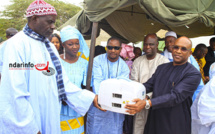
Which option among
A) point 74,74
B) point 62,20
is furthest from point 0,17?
point 74,74

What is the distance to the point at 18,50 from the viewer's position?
1419 millimetres

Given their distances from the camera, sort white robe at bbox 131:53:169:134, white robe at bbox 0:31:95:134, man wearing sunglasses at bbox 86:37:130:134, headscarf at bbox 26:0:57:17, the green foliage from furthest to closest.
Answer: the green foliage
white robe at bbox 131:53:169:134
man wearing sunglasses at bbox 86:37:130:134
headscarf at bbox 26:0:57:17
white robe at bbox 0:31:95:134

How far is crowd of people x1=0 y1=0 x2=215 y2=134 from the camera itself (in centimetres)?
138

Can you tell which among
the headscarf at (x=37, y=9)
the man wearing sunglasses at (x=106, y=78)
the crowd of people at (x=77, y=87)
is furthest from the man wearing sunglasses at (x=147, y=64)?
the headscarf at (x=37, y=9)

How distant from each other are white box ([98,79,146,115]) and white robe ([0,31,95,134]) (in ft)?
2.22

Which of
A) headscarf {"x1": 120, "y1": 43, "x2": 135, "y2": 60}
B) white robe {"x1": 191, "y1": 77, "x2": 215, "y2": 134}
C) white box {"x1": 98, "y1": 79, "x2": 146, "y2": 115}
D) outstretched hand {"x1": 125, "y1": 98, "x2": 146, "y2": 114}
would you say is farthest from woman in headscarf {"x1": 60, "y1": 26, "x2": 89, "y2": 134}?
headscarf {"x1": 120, "y1": 43, "x2": 135, "y2": 60}

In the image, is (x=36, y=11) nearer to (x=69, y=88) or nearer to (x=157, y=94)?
(x=69, y=88)

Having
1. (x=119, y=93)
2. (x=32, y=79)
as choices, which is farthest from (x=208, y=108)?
(x=32, y=79)

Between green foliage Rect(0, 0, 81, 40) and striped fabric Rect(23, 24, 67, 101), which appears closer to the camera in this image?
striped fabric Rect(23, 24, 67, 101)

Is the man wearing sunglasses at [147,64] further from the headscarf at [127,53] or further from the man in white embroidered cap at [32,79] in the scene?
the man in white embroidered cap at [32,79]

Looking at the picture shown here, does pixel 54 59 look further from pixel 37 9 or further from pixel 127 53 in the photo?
pixel 127 53

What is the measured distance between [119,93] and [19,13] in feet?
62.9

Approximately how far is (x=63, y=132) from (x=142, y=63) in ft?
5.49

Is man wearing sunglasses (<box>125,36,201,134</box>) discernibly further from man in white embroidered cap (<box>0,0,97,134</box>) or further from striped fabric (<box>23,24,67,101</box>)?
man in white embroidered cap (<box>0,0,97,134</box>)
